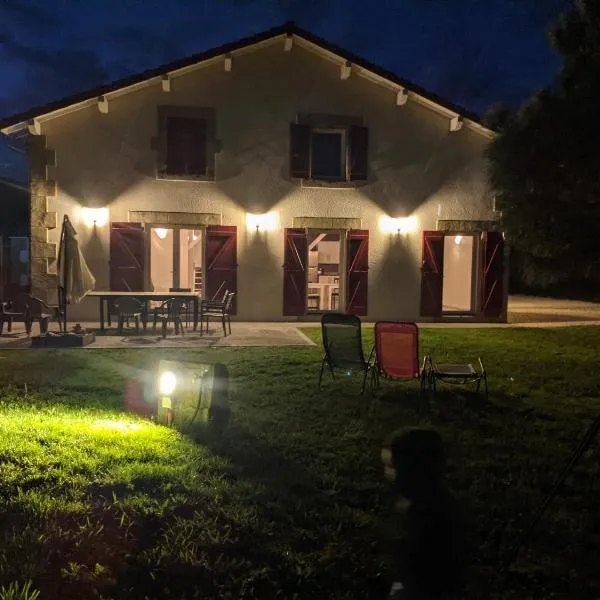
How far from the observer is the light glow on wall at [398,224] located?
41.0 feet

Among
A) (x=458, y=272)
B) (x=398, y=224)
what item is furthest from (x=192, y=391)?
(x=458, y=272)

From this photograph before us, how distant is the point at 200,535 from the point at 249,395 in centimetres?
292

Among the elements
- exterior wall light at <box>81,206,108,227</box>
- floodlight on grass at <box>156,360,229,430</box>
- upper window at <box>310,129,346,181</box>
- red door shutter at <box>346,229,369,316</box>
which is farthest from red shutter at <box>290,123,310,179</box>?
floodlight on grass at <box>156,360,229,430</box>

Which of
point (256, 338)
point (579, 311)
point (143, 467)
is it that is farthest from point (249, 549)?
point (579, 311)

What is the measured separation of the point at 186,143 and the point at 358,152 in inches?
127

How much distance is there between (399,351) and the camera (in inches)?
231

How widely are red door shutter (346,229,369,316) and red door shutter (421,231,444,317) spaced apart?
1.14 metres

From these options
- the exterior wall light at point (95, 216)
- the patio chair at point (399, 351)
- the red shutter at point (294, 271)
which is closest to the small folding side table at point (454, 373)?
the patio chair at point (399, 351)

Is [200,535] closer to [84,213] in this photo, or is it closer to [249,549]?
[249,549]

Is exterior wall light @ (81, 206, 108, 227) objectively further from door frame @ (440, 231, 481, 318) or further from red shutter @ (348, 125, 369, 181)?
door frame @ (440, 231, 481, 318)

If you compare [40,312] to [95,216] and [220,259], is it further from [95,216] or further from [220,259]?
[220,259]

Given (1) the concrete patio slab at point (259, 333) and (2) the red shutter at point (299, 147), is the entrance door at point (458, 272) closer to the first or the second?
(1) the concrete patio slab at point (259, 333)

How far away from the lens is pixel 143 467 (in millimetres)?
3832

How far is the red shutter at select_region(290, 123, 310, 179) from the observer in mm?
12102
